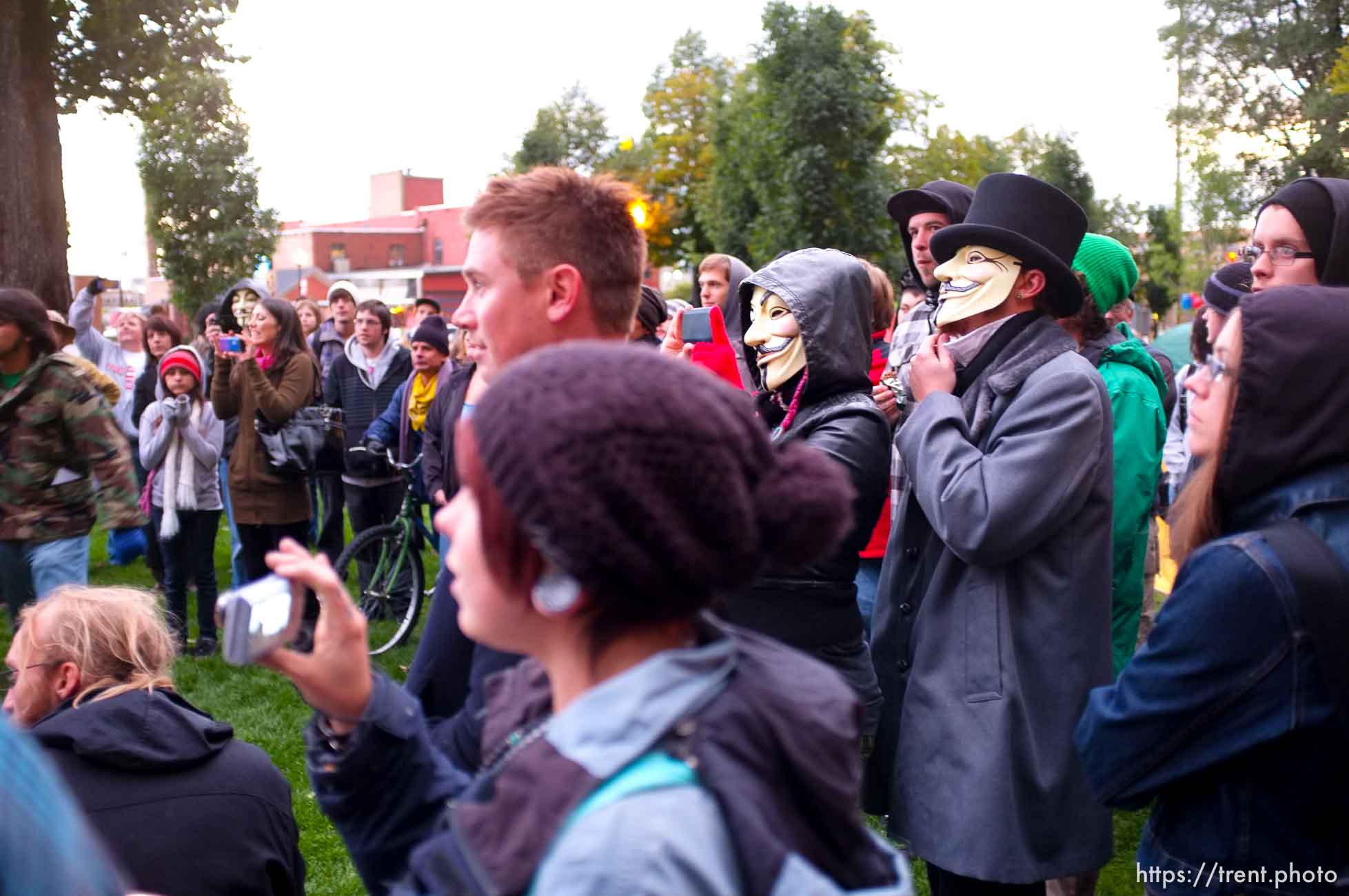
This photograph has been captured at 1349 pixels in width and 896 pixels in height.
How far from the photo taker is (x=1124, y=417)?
13.7 ft

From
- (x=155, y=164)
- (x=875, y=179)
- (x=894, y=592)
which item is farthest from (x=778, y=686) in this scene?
(x=155, y=164)

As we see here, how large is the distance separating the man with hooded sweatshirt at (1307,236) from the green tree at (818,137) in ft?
56.2

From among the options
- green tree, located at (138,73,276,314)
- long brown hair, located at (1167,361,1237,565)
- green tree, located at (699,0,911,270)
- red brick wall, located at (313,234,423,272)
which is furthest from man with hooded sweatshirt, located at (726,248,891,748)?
red brick wall, located at (313,234,423,272)

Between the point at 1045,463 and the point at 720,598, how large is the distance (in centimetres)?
160

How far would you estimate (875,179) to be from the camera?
21.6m

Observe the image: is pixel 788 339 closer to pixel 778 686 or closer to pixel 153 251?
pixel 778 686

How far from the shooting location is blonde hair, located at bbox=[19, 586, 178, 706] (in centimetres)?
287

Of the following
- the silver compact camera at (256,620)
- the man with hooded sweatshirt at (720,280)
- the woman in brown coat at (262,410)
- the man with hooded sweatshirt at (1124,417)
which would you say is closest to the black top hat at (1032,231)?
the man with hooded sweatshirt at (1124,417)

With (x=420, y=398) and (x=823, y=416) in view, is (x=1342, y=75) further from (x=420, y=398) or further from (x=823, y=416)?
(x=420, y=398)

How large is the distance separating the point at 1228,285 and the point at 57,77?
1154 centimetres

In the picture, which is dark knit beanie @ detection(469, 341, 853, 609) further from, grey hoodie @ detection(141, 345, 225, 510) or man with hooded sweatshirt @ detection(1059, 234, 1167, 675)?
grey hoodie @ detection(141, 345, 225, 510)

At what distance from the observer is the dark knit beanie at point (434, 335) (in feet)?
24.6

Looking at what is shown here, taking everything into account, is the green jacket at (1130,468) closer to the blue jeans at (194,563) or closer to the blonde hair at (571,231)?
the blonde hair at (571,231)

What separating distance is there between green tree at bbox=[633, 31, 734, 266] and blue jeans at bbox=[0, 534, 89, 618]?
26.9 meters
